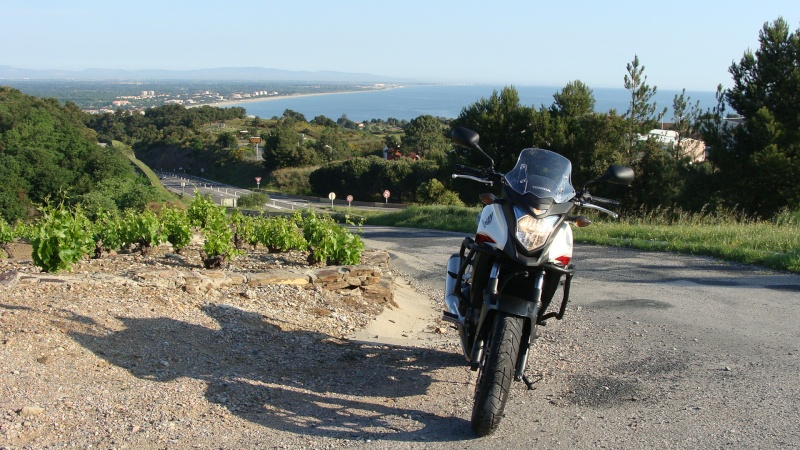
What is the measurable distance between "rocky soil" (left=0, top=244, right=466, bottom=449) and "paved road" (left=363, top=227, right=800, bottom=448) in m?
0.69

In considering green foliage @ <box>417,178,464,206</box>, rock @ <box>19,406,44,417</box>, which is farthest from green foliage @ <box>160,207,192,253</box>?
green foliage @ <box>417,178,464,206</box>

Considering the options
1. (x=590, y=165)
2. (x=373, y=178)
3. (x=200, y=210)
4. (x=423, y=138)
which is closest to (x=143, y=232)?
(x=200, y=210)

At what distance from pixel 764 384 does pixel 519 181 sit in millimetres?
2141

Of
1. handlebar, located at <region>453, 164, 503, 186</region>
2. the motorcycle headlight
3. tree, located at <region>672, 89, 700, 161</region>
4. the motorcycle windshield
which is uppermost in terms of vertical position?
tree, located at <region>672, 89, 700, 161</region>

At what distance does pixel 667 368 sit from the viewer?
16.3 feet

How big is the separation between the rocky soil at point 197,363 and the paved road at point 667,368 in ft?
2.26

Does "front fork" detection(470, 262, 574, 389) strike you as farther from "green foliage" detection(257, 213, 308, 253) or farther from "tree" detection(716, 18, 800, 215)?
"tree" detection(716, 18, 800, 215)

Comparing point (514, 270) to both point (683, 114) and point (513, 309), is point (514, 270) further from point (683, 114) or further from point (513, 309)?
point (683, 114)

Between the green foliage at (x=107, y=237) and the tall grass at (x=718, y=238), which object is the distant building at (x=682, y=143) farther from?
the green foliage at (x=107, y=237)

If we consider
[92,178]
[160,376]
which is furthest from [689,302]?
[92,178]

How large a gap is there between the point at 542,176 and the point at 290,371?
214 centimetres

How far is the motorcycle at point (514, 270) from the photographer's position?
3.68 m

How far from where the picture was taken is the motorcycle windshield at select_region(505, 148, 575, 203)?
401 cm

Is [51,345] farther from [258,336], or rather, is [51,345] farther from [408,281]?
[408,281]
